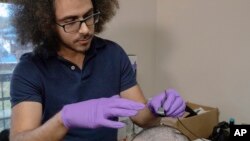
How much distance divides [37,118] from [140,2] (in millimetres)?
1382

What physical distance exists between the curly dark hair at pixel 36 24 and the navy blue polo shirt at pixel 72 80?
0.18ft

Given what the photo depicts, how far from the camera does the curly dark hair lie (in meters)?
1.19

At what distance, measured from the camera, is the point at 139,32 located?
227 centimetres

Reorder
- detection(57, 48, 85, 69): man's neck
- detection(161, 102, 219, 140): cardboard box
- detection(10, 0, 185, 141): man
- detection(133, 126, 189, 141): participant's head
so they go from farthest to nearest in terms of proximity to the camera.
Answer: detection(161, 102, 219, 140): cardboard box, detection(57, 48, 85, 69): man's neck, detection(10, 0, 185, 141): man, detection(133, 126, 189, 141): participant's head

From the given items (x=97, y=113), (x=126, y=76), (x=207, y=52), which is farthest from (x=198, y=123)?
(x=97, y=113)

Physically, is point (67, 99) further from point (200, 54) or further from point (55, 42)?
point (200, 54)

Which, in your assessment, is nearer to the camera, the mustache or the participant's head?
the participant's head

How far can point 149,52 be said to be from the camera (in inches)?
93.3

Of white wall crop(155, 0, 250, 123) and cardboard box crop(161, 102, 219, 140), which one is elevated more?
white wall crop(155, 0, 250, 123)

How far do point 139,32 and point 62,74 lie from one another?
114 centimetres

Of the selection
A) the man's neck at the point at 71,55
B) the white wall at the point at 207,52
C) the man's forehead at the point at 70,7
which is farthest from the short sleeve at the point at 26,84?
the white wall at the point at 207,52

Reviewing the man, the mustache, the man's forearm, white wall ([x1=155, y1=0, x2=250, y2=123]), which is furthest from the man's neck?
white wall ([x1=155, y1=0, x2=250, y2=123])

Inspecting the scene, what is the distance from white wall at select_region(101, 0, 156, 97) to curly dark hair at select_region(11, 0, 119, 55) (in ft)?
2.69

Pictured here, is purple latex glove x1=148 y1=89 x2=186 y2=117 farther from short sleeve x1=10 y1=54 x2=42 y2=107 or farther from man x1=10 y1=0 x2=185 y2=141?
short sleeve x1=10 y1=54 x2=42 y2=107
